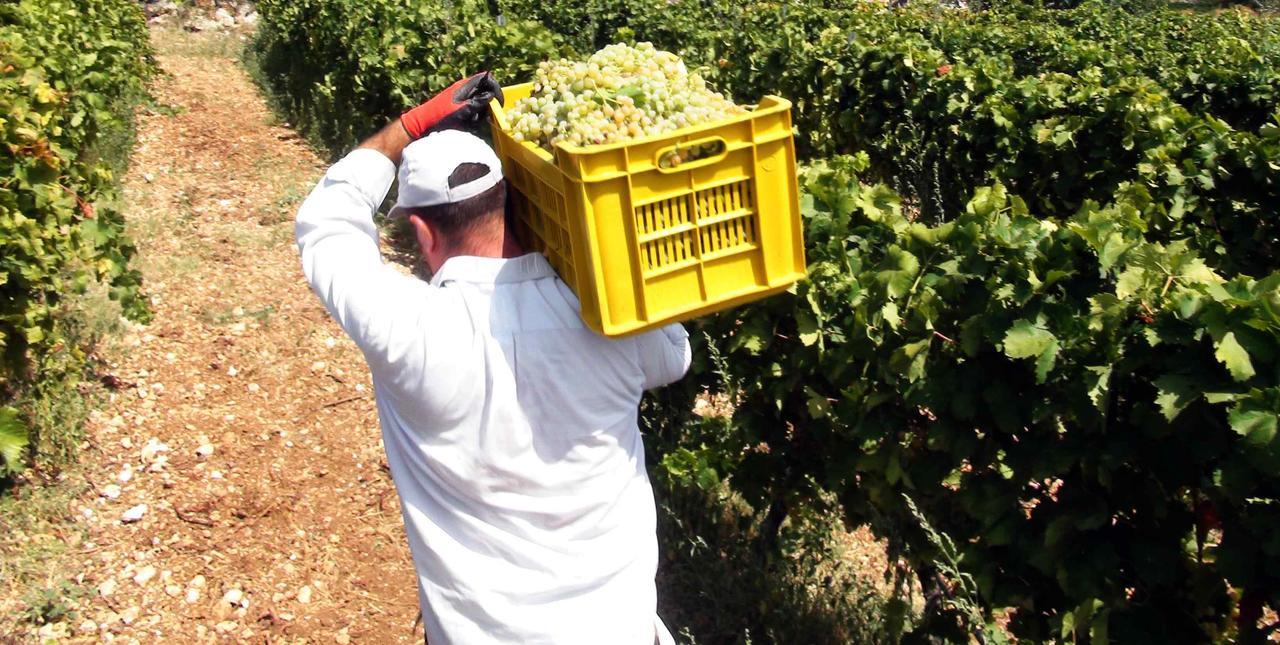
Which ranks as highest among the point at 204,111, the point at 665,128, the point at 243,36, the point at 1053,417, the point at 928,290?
the point at 665,128

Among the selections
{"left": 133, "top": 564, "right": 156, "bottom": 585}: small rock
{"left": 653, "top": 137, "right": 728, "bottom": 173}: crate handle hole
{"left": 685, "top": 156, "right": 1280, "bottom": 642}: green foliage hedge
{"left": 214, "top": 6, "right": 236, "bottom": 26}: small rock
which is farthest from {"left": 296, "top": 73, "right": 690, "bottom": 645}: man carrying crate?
{"left": 214, "top": 6, "right": 236, "bottom": 26}: small rock

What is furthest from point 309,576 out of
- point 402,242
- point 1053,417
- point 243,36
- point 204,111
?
point 243,36

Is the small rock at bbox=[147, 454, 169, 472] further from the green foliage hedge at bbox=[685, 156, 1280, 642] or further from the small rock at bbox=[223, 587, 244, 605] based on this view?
the green foliage hedge at bbox=[685, 156, 1280, 642]

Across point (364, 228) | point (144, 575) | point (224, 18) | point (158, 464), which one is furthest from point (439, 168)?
point (224, 18)

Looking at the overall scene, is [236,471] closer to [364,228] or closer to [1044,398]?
[364,228]

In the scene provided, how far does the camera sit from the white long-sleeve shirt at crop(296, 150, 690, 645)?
2219mm

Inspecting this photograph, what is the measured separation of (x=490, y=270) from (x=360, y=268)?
264 mm

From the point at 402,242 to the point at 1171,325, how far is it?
21.4ft

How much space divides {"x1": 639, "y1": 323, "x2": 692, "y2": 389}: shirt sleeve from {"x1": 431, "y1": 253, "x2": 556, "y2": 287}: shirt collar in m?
0.27

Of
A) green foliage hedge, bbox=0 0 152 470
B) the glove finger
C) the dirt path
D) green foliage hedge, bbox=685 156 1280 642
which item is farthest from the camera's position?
green foliage hedge, bbox=0 0 152 470

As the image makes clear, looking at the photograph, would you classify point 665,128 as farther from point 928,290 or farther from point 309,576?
point 309,576

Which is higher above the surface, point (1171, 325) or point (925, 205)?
point (1171, 325)

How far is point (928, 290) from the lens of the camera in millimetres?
2990

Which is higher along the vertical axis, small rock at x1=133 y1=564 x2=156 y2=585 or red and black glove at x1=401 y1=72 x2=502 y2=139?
red and black glove at x1=401 y1=72 x2=502 y2=139
